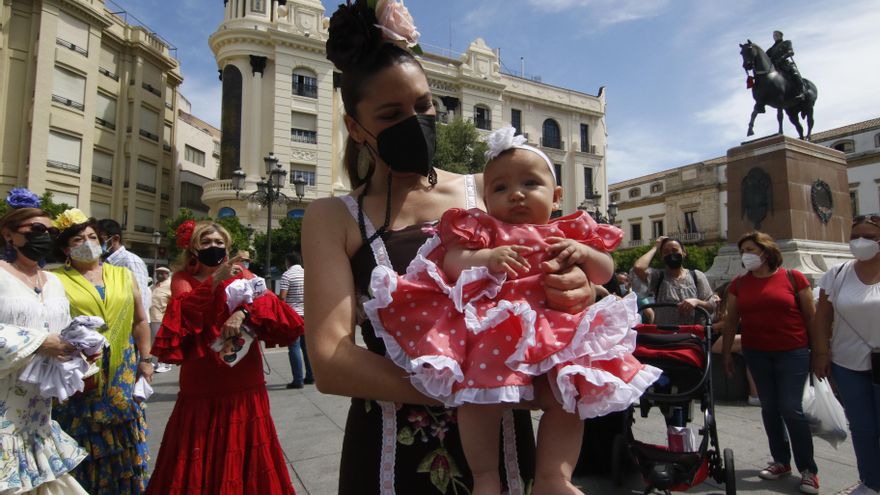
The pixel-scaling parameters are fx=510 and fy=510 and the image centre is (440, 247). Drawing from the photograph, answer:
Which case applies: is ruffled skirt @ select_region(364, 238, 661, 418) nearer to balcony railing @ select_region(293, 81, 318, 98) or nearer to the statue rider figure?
the statue rider figure

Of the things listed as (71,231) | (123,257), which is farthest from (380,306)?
(123,257)

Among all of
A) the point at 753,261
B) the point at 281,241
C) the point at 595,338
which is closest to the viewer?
the point at 595,338

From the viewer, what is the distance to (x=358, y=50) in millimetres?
1533

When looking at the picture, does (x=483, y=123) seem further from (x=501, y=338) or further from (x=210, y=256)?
(x=501, y=338)

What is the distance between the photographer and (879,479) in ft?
12.1

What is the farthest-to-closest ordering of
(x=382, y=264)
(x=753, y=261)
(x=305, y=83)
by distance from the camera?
(x=305, y=83), (x=753, y=261), (x=382, y=264)

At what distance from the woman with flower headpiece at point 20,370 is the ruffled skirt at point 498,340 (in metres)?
2.71

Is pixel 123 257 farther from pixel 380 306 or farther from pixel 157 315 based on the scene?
pixel 380 306

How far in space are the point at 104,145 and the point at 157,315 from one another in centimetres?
2817

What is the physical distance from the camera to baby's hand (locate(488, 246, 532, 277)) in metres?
1.32

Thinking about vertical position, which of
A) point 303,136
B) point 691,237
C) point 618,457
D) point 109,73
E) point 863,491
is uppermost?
point 109,73

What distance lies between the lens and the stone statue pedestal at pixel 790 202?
31.5ft

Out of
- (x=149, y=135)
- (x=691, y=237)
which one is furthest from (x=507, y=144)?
(x=691, y=237)

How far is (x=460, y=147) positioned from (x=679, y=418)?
2148 cm
